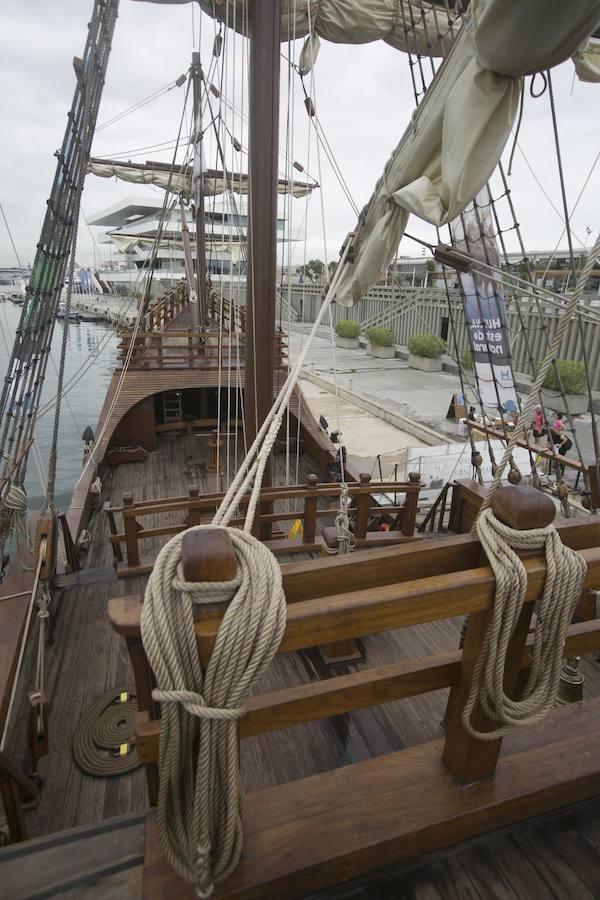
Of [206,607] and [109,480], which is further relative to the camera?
[109,480]

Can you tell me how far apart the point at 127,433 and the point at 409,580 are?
861 cm

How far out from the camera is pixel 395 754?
5.77 feet

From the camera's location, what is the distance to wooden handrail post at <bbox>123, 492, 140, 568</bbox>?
4.22m

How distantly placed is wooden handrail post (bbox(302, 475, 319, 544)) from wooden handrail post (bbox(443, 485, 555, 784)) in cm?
298

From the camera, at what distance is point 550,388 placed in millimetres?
19094

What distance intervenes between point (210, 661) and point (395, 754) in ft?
3.85

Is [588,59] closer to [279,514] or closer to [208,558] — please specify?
[279,514]

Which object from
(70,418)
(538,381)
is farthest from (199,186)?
(538,381)

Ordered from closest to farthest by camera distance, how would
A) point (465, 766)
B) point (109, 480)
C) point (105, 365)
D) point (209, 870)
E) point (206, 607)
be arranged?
point (206, 607), point (209, 870), point (465, 766), point (109, 480), point (105, 365)

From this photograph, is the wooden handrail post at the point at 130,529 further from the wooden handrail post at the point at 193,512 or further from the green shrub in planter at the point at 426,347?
the green shrub in planter at the point at 426,347

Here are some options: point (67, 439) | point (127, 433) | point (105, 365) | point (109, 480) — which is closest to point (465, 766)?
point (109, 480)

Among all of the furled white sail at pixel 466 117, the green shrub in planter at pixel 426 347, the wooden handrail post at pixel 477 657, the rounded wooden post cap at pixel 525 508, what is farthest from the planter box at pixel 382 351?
the rounded wooden post cap at pixel 525 508

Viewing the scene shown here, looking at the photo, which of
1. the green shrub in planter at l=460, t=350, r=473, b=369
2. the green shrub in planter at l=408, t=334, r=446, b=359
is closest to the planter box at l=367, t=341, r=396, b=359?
the green shrub in planter at l=408, t=334, r=446, b=359

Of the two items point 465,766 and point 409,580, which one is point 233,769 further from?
point 465,766
